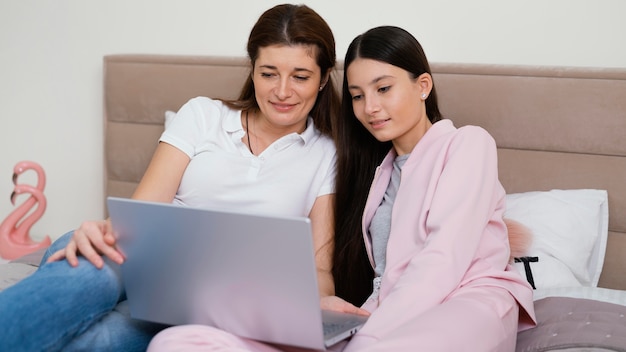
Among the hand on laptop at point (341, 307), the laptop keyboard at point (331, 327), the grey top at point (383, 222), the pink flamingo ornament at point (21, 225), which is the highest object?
the grey top at point (383, 222)

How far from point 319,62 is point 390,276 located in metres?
0.55

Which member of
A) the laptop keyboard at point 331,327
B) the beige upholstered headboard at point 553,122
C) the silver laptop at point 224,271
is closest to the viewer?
the silver laptop at point 224,271

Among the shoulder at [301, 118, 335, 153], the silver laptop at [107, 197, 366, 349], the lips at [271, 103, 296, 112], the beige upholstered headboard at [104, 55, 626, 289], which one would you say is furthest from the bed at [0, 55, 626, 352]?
the silver laptop at [107, 197, 366, 349]

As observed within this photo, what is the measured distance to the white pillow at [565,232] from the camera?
183cm

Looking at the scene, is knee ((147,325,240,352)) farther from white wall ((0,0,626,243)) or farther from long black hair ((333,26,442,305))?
white wall ((0,0,626,243))

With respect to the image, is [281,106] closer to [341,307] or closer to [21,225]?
[341,307]

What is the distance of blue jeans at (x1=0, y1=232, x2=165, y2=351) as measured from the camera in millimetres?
1221

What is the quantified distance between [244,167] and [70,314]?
2.18 ft

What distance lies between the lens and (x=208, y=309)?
1.32 meters

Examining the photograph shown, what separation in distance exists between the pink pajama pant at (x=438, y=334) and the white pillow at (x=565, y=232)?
400 millimetres

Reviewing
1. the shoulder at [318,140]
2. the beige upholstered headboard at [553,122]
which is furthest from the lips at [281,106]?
the beige upholstered headboard at [553,122]

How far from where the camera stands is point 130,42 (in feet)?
8.89

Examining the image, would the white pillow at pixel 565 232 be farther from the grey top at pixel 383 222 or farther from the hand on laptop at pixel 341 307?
the hand on laptop at pixel 341 307

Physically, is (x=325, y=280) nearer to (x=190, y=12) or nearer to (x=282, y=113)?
(x=282, y=113)
